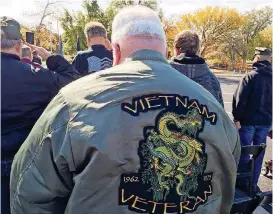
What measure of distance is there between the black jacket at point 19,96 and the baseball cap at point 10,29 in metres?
0.16

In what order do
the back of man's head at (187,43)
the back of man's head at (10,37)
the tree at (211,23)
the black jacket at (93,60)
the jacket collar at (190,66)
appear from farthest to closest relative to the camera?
the tree at (211,23) → the black jacket at (93,60) → the back of man's head at (187,43) → the jacket collar at (190,66) → the back of man's head at (10,37)

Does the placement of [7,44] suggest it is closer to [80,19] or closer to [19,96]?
[19,96]

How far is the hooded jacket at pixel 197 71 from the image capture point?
306 cm

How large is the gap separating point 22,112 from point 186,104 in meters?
1.29

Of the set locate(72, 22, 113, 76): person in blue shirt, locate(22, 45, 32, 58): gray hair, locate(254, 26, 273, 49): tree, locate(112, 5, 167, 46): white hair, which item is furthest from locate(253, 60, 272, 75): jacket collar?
locate(254, 26, 273, 49): tree

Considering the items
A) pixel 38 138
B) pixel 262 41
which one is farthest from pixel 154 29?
pixel 262 41

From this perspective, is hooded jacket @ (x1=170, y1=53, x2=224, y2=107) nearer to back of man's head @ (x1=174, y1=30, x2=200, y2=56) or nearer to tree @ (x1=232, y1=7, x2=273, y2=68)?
back of man's head @ (x1=174, y1=30, x2=200, y2=56)

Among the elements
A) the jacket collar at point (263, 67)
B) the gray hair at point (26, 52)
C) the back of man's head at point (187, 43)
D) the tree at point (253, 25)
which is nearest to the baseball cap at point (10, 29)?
the gray hair at point (26, 52)

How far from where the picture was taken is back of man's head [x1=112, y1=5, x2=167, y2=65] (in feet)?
4.62

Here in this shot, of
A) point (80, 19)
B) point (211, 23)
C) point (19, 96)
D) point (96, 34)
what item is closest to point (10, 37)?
point (19, 96)

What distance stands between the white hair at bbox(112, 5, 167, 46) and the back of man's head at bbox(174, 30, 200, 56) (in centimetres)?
174

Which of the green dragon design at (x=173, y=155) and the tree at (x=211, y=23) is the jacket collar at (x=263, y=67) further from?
the tree at (x=211, y=23)

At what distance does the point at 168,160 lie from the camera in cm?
127

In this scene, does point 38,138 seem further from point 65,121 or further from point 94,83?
point 94,83
